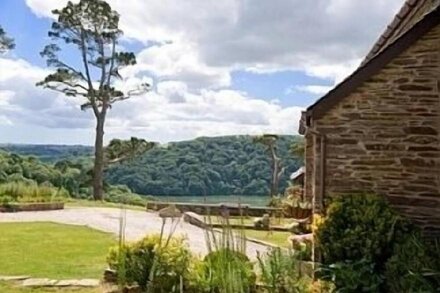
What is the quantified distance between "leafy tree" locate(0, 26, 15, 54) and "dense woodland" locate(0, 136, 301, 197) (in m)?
4.32

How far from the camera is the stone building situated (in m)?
7.50

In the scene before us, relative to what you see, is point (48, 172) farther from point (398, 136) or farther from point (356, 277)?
point (356, 277)

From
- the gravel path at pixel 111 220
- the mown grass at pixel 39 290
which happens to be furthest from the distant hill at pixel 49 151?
the mown grass at pixel 39 290

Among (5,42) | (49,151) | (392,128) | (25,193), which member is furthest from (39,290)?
(49,151)

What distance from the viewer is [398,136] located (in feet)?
25.0

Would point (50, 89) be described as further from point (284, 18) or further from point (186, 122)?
point (284, 18)

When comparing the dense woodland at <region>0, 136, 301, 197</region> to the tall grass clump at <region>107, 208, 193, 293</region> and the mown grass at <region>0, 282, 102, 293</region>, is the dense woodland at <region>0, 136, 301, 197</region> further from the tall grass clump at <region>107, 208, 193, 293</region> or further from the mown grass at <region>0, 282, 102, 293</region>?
the mown grass at <region>0, 282, 102, 293</region>

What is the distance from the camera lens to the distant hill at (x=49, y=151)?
87.1 feet

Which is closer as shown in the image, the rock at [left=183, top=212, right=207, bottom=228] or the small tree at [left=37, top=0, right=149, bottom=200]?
the rock at [left=183, top=212, right=207, bottom=228]

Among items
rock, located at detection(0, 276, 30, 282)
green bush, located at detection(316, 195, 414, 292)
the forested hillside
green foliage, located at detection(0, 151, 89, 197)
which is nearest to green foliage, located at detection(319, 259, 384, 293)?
green bush, located at detection(316, 195, 414, 292)

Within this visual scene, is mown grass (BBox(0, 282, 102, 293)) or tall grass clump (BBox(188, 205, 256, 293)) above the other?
tall grass clump (BBox(188, 205, 256, 293))

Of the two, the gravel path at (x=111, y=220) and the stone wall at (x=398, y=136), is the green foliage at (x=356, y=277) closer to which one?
the stone wall at (x=398, y=136)

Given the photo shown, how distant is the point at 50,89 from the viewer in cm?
2316

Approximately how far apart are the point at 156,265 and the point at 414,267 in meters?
2.69
